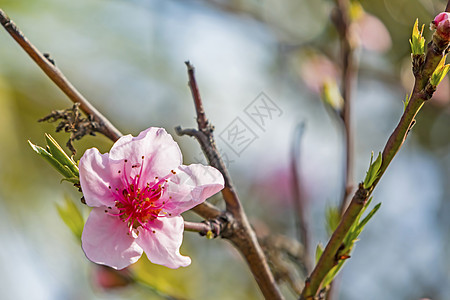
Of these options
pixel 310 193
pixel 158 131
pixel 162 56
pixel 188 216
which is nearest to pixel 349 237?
pixel 158 131

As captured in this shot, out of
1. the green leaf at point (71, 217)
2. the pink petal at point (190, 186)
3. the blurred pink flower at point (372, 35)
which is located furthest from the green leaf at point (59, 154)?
the blurred pink flower at point (372, 35)

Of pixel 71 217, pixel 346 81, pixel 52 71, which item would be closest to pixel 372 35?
pixel 346 81

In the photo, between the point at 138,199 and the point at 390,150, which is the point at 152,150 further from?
the point at 390,150

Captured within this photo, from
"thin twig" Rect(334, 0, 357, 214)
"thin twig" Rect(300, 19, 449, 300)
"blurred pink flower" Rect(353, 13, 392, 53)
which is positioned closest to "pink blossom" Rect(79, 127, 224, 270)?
"thin twig" Rect(300, 19, 449, 300)

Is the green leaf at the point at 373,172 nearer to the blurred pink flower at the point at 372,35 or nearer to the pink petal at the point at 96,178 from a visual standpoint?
the pink petal at the point at 96,178

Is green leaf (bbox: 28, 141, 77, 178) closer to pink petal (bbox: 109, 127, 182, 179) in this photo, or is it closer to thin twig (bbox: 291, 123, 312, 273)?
pink petal (bbox: 109, 127, 182, 179)

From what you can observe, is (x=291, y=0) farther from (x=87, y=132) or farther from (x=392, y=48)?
(x=87, y=132)
